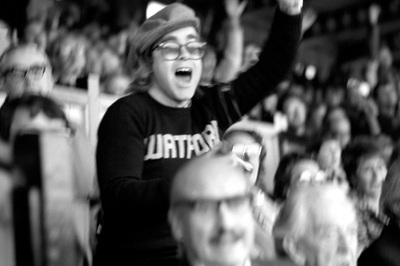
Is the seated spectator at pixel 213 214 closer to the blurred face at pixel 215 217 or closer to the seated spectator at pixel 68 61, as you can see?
the blurred face at pixel 215 217

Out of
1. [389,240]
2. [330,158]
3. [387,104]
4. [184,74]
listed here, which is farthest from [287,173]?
[387,104]

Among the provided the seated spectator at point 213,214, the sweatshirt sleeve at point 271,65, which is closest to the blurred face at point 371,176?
the sweatshirt sleeve at point 271,65

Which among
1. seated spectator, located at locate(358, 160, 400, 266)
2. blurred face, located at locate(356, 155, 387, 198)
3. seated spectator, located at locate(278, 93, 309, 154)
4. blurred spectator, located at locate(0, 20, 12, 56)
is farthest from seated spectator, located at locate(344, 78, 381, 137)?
seated spectator, located at locate(358, 160, 400, 266)

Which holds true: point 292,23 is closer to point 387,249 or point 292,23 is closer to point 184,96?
point 184,96

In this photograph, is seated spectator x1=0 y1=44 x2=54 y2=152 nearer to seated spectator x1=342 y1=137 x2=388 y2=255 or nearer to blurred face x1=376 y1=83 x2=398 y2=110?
seated spectator x1=342 y1=137 x2=388 y2=255

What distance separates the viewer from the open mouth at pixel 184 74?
1259 mm

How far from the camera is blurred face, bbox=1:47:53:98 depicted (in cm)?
179

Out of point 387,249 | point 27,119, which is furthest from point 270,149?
point 27,119

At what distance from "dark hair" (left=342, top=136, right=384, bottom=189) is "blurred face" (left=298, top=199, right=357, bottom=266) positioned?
1040mm

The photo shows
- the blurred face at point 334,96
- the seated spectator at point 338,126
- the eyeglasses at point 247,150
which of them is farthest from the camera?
the blurred face at point 334,96

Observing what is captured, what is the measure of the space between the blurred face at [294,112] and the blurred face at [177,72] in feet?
8.90

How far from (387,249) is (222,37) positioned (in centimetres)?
269

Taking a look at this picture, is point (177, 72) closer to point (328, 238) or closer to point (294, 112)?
point (328, 238)

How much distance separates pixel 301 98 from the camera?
446cm
